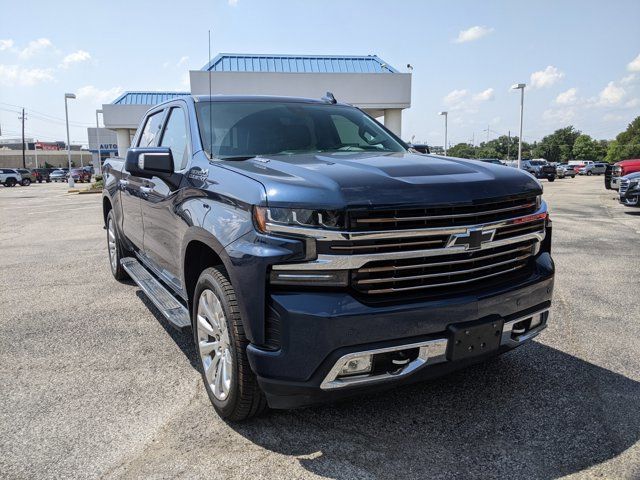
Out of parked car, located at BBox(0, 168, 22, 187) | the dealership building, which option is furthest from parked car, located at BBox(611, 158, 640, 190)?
parked car, located at BBox(0, 168, 22, 187)

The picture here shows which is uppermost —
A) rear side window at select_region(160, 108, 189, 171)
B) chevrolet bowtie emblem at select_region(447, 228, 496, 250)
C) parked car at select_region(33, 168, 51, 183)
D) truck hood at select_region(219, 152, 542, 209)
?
rear side window at select_region(160, 108, 189, 171)

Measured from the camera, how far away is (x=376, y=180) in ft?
8.36

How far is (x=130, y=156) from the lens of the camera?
3.55 m

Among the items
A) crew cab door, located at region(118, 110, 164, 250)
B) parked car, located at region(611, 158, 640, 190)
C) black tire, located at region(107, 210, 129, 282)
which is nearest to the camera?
crew cab door, located at region(118, 110, 164, 250)

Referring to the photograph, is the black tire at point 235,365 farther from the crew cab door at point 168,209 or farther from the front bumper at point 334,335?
the crew cab door at point 168,209

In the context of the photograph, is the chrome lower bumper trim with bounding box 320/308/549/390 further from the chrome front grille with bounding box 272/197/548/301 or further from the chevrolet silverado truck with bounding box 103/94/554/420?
the chrome front grille with bounding box 272/197/548/301

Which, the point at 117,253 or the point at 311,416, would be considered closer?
the point at 311,416

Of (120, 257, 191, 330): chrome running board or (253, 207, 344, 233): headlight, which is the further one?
(120, 257, 191, 330): chrome running board

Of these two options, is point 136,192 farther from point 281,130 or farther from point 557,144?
point 557,144

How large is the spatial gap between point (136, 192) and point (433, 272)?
3115mm

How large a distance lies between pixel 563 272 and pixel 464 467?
4867mm

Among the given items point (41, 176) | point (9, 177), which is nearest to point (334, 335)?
point (9, 177)

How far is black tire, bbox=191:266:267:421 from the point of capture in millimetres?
2616

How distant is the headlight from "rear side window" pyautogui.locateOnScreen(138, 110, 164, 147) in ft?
8.64
